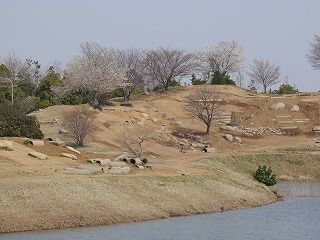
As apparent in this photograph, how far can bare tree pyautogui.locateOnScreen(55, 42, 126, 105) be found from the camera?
9794 cm

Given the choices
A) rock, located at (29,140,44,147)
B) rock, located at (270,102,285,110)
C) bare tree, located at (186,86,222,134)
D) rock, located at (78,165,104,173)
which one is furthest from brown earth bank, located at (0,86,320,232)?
rock, located at (270,102,285,110)

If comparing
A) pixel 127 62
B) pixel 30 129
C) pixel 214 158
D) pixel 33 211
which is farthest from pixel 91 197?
pixel 127 62

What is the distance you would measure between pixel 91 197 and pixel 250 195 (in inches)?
565

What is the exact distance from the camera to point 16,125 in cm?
6156

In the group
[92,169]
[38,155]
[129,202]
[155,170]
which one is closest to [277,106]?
[155,170]

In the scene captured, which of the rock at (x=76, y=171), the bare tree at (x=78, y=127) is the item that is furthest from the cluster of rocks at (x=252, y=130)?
the rock at (x=76, y=171)

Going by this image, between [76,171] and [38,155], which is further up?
[38,155]

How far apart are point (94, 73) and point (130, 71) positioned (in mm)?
19255

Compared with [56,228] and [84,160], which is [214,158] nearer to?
[84,160]

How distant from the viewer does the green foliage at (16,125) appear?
60.9 metres

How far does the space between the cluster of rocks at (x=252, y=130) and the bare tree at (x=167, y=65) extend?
23.1 m

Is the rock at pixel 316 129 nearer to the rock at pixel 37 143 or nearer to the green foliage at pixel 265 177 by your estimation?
the green foliage at pixel 265 177

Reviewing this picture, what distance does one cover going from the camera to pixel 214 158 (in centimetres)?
7131

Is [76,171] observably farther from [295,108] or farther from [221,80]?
[221,80]
